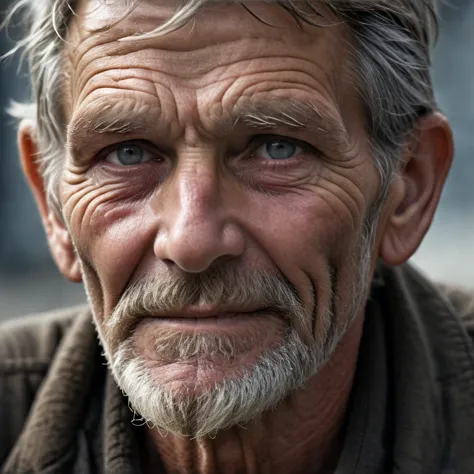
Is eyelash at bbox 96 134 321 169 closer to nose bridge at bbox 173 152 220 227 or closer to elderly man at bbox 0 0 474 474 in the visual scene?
elderly man at bbox 0 0 474 474

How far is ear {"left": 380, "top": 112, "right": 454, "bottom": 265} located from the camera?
2.88 m

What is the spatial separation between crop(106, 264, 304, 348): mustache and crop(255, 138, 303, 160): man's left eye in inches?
13.2

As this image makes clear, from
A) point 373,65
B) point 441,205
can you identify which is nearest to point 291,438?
point 373,65

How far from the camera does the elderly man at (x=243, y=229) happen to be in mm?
2451

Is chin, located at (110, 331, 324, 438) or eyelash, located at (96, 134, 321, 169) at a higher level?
eyelash, located at (96, 134, 321, 169)

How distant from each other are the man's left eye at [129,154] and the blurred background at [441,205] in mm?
4690

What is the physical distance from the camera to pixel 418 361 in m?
2.97

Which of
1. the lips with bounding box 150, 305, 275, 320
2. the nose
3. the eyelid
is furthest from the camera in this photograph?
the eyelid

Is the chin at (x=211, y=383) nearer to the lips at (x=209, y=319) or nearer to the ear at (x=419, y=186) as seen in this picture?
the lips at (x=209, y=319)

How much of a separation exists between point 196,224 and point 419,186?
0.90 m

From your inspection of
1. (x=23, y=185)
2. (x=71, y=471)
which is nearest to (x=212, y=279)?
(x=71, y=471)

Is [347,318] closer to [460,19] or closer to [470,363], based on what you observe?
[470,363]

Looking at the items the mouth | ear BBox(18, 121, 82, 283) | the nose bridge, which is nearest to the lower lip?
the mouth

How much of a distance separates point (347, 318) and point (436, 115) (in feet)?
2.34
